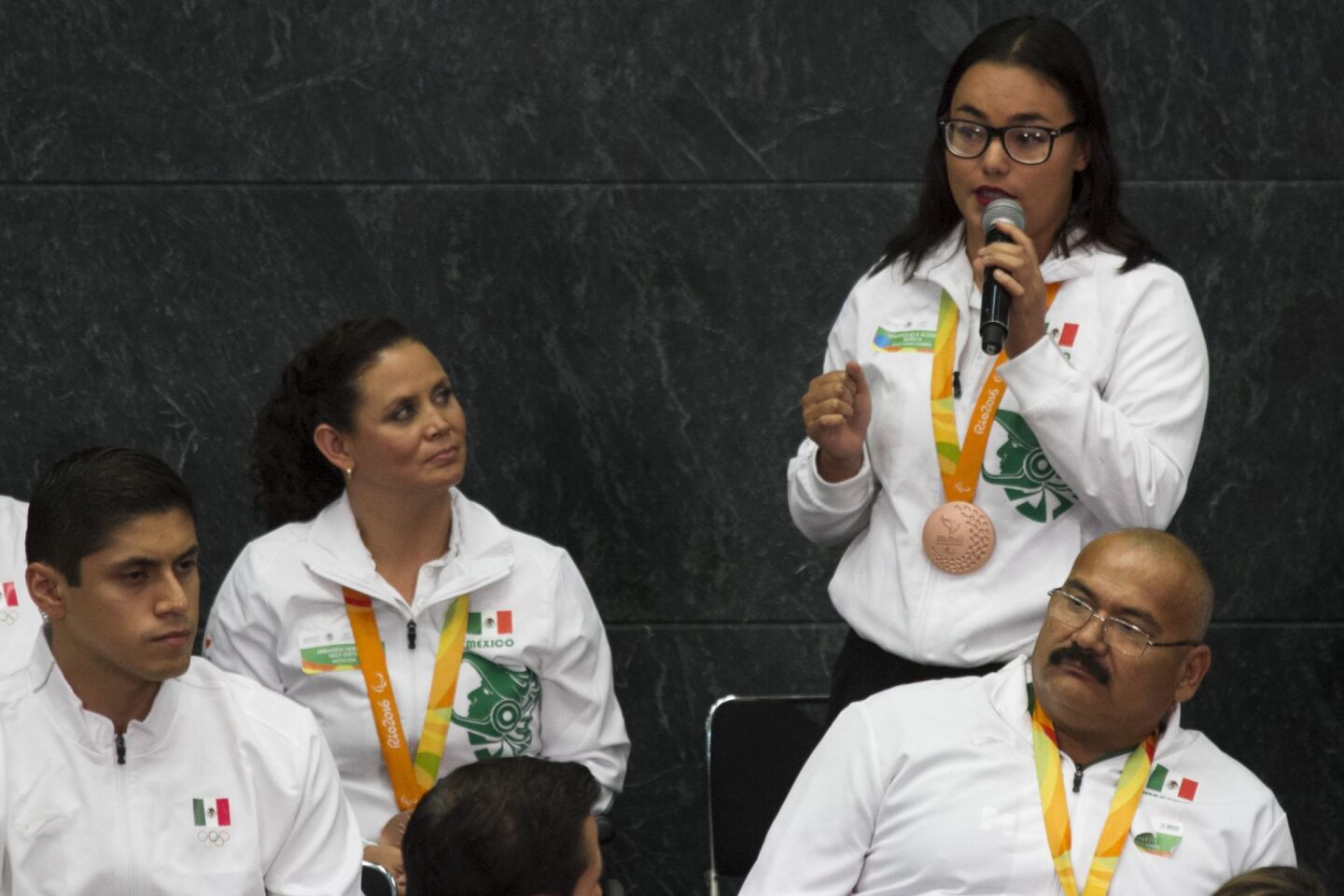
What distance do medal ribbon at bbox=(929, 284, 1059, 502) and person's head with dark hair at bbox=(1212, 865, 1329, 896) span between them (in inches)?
31.5

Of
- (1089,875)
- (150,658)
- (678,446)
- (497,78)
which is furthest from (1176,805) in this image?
(497,78)

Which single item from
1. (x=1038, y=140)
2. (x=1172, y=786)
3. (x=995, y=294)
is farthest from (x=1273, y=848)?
(x=1038, y=140)

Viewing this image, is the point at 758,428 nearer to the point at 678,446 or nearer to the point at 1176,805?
the point at 678,446

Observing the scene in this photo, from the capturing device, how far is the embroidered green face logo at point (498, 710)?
352 centimetres

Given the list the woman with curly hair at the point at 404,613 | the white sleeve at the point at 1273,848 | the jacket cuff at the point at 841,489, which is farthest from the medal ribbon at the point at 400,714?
the white sleeve at the point at 1273,848

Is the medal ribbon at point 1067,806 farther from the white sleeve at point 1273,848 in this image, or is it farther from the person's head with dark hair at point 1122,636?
the white sleeve at point 1273,848

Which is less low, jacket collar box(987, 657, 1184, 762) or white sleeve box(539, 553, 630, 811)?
jacket collar box(987, 657, 1184, 762)

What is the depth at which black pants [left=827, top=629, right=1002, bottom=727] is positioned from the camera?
3.09m

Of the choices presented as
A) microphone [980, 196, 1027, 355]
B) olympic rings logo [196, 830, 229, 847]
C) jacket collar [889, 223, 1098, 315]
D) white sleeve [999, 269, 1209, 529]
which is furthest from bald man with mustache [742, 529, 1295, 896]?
olympic rings logo [196, 830, 229, 847]

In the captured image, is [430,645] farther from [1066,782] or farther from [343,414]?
[1066,782]

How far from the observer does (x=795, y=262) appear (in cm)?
438

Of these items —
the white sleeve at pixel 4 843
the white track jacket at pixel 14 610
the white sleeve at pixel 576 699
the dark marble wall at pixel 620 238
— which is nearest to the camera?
the white sleeve at pixel 4 843

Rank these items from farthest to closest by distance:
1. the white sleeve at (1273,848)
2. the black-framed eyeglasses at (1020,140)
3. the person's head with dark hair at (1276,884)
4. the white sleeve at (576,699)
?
the white sleeve at (576,699), the black-framed eyeglasses at (1020,140), the white sleeve at (1273,848), the person's head with dark hair at (1276,884)

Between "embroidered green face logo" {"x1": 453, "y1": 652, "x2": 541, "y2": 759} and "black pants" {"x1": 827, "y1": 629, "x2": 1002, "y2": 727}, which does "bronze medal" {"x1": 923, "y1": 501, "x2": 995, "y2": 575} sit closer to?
"black pants" {"x1": 827, "y1": 629, "x2": 1002, "y2": 727}
